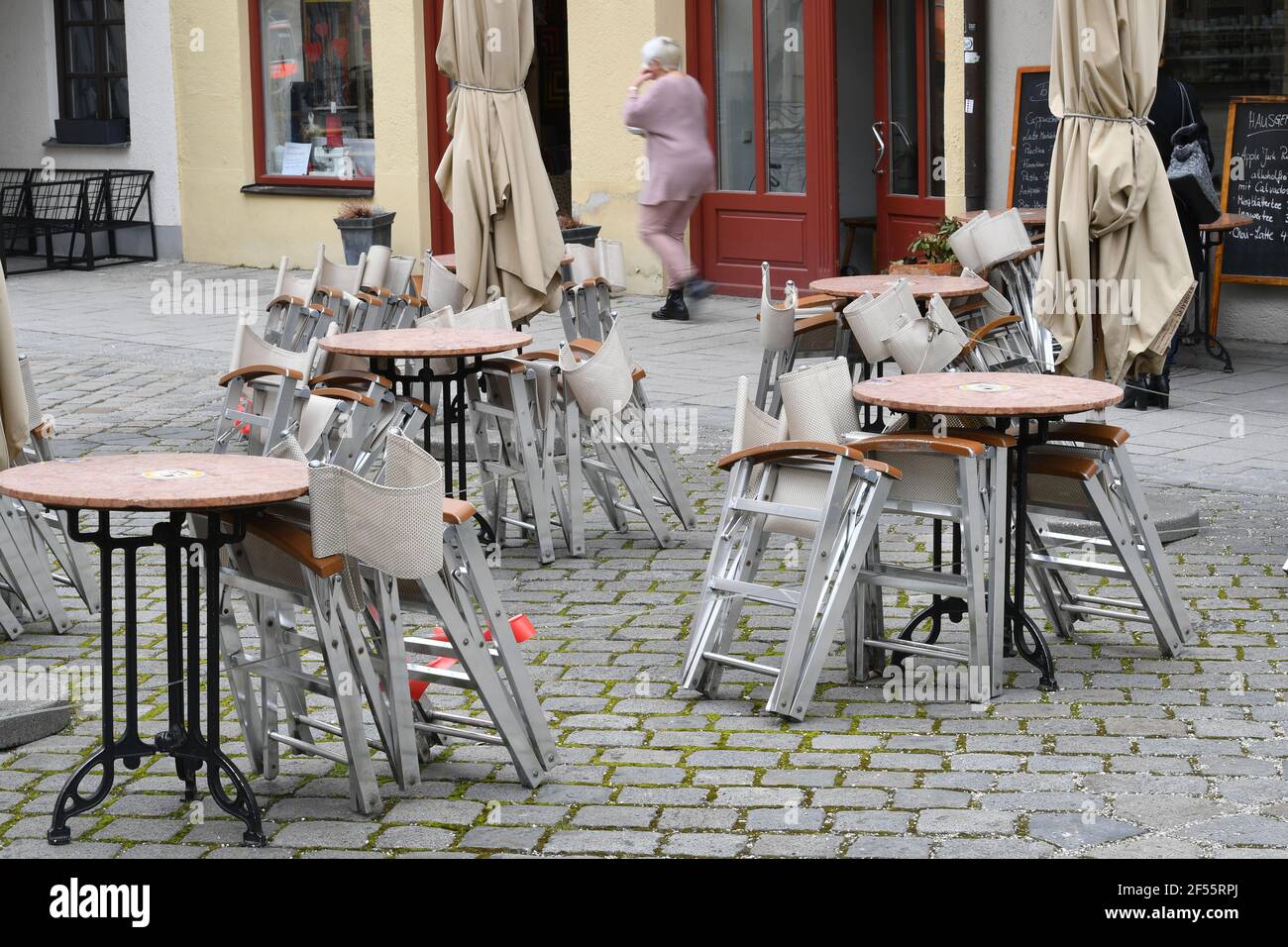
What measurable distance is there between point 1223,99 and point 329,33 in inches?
340

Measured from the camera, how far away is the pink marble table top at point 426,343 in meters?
7.20

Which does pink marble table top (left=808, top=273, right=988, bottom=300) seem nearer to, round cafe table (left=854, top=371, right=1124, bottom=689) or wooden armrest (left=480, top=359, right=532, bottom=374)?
wooden armrest (left=480, top=359, right=532, bottom=374)

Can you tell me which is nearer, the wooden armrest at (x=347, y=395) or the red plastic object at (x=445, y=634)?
the red plastic object at (x=445, y=634)

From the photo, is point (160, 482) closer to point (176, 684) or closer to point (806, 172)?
point (176, 684)

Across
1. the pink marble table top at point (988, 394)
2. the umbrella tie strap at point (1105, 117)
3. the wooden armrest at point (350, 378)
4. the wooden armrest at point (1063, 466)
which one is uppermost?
the umbrella tie strap at point (1105, 117)

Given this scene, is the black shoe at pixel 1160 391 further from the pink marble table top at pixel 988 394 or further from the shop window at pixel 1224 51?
the pink marble table top at pixel 988 394

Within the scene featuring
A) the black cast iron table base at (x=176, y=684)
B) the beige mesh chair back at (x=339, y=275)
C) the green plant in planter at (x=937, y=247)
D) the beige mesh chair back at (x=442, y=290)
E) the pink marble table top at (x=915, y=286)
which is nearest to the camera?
the black cast iron table base at (x=176, y=684)

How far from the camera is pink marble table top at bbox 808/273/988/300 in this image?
838 cm

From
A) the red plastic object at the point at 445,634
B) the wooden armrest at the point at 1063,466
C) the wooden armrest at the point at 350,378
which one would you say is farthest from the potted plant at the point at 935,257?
the red plastic object at the point at 445,634

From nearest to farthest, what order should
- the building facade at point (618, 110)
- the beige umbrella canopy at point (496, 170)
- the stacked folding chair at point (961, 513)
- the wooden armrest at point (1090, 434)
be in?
1. the stacked folding chair at point (961, 513)
2. the wooden armrest at point (1090, 434)
3. the beige umbrella canopy at point (496, 170)
4. the building facade at point (618, 110)

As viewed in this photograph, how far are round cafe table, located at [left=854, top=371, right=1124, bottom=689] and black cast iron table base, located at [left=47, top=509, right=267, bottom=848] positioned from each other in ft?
6.95

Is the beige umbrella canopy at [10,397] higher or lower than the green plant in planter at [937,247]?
lower

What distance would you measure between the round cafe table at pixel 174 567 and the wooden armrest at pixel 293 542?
0.20ft
